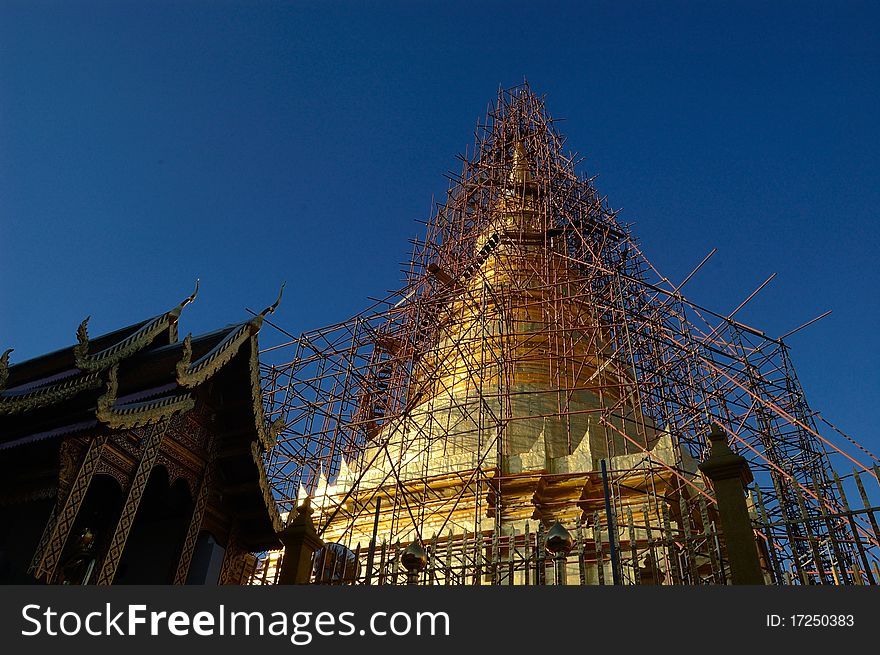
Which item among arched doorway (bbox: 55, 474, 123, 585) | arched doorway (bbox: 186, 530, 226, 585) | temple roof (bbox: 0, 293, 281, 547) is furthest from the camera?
arched doorway (bbox: 186, 530, 226, 585)

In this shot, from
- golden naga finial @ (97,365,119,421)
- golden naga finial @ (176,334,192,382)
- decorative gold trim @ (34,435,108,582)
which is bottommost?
decorative gold trim @ (34,435,108,582)

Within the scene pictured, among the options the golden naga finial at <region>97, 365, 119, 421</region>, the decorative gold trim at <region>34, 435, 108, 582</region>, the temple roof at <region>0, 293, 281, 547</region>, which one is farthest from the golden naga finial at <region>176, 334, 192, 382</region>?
the decorative gold trim at <region>34, 435, 108, 582</region>

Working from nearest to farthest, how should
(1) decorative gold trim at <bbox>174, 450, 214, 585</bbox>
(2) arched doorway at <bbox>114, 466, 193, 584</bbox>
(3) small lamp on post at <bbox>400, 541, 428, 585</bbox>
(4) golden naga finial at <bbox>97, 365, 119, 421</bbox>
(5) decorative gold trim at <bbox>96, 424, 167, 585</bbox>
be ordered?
(4) golden naga finial at <bbox>97, 365, 119, 421</bbox> < (5) decorative gold trim at <bbox>96, 424, 167, 585</bbox> < (1) decorative gold trim at <bbox>174, 450, 214, 585</bbox> < (2) arched doorway at <bbox>114, 466, 193, 584</bbox> < (3) small lamp on post at <bbox>400, 541, 428, 585</bbox>

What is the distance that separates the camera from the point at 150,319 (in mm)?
7785

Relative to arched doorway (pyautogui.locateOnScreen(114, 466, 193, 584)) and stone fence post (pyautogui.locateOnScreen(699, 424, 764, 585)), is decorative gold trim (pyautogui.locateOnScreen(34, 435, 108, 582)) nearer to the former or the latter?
arched doorway (pyautogui.locateOnScreen(114, 466, 193, 584))

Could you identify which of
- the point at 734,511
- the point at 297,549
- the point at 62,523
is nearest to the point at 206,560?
the point at 297,549

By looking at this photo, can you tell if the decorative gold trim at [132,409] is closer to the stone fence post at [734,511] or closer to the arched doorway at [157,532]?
the arched doorway at [157,532]

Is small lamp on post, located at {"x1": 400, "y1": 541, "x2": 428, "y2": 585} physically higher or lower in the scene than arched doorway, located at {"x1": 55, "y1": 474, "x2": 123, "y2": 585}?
higher

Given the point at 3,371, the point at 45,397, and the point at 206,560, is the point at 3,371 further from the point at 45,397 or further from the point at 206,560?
the point at 206,560

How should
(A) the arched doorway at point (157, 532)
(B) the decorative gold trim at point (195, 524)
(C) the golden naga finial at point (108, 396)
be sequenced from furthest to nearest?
1. (A) the arched doorway at point (157, 532)
2. (B) the decorative gold trim at point (195, 524)
3. (C) the golden naga finial at point (108, 396)

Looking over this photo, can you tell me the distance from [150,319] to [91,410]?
1.46 meters

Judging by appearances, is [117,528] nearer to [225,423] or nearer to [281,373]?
[225,423]

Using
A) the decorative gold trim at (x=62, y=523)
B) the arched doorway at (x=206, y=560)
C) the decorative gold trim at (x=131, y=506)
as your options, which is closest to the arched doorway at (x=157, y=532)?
the arched doorway at (x=206, y=560)

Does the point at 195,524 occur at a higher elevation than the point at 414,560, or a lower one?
lower
